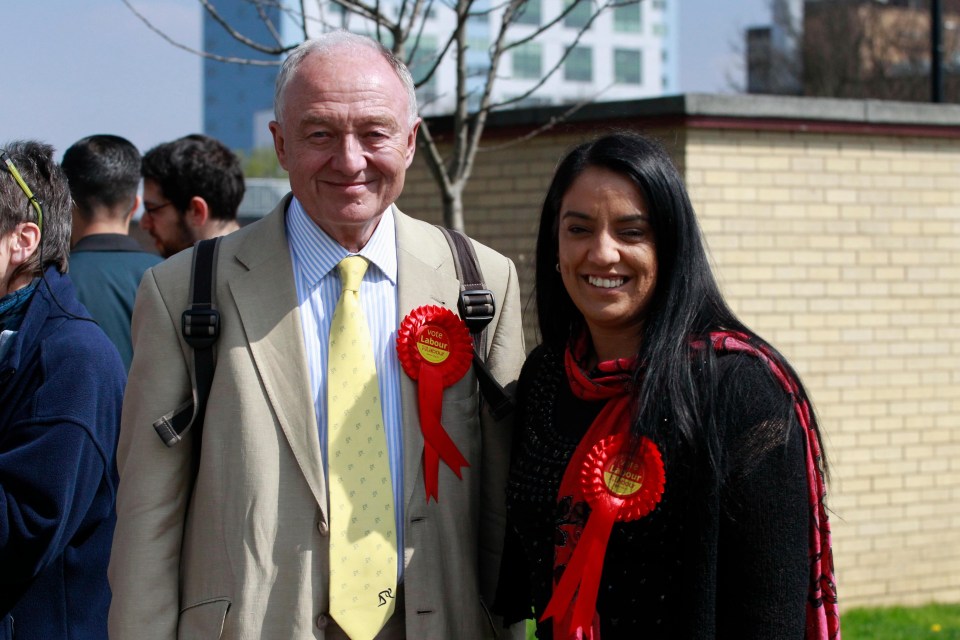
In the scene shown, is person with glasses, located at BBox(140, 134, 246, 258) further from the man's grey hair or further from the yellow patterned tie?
the yellow patterned tie

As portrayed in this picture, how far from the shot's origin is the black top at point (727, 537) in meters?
2.41

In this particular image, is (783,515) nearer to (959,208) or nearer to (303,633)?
(303,633)

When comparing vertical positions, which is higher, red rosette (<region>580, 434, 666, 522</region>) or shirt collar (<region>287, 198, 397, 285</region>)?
shirt collar (<region>287, 198, 397, 285</region>)

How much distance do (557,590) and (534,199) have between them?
181 inches

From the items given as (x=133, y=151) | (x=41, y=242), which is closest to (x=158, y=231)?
(x=133, y=151)

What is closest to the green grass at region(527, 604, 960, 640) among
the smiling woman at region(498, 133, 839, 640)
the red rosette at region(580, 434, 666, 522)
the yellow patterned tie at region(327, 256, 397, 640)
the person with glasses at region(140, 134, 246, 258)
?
the person with glasses at region(140, 134, 246, 258)

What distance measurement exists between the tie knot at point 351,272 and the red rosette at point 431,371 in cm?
15

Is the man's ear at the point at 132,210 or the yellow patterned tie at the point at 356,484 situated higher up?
the man's ear at the point at 132,210

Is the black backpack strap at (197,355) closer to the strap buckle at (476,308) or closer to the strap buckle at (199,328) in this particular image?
the strap buckle at (199,328)

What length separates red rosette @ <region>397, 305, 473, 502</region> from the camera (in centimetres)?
282

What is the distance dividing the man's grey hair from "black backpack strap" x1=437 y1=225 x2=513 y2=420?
40 centimetres

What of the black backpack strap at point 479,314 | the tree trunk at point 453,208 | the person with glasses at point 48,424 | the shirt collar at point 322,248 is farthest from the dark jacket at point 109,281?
the black backpack strap at point 479,314

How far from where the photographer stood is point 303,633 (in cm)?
266

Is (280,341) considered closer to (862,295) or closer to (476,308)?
(476,308)
